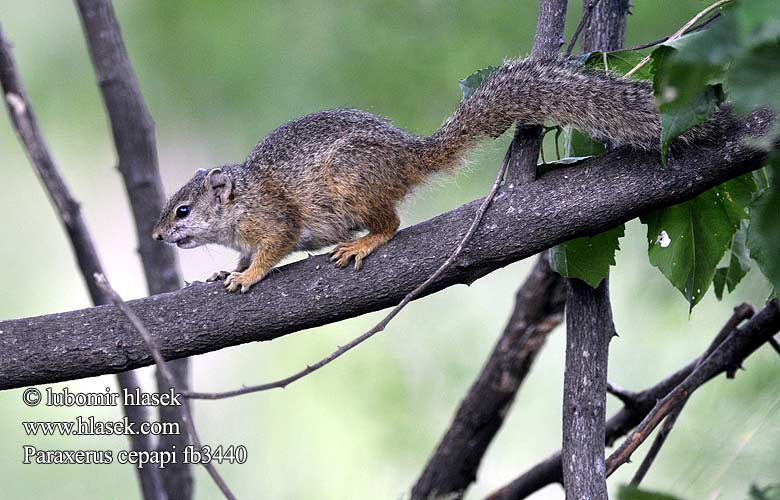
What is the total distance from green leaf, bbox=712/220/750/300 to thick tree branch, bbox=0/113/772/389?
49 centimetres

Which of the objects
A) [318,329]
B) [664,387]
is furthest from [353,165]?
[318,329]

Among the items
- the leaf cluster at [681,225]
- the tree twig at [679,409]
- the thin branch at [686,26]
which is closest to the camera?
the leaf cluster at [681,225]

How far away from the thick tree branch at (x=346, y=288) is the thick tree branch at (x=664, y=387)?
766 millimetres

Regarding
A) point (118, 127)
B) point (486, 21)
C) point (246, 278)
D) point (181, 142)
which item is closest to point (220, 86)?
point (181, 142)

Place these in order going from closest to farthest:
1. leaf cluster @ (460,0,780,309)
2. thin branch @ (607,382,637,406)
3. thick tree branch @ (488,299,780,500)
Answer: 1. leaf cluster @ (460,0,780,309)
2. thick tree branch @ (488,299,780,500)
3. thin branch @ (607,382,637,406)

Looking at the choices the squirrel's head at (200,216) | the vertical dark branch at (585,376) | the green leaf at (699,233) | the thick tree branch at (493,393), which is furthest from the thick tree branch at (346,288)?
the thick tree branch at (493,393)

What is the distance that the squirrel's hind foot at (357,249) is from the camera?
2.21 metres

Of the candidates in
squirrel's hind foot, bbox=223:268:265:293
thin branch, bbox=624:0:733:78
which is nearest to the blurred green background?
squirrel's hind foot, bbox=223:268:265:293

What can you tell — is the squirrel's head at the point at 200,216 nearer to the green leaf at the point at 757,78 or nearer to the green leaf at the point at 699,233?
the green leaf at the point at 699,233

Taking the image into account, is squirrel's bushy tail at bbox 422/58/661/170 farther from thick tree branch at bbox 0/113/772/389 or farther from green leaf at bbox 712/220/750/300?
green leaf at bbox 712/220/750/300

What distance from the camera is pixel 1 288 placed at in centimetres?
481

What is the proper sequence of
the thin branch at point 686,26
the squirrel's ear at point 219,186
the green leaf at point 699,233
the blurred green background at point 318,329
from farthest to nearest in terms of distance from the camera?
the blurred green background at point 318,329, the squirrel's ear at point 219,186, the green leaf at point 699,233, the thin branch at point 686,26

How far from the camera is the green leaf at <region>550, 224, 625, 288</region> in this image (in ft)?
7.26

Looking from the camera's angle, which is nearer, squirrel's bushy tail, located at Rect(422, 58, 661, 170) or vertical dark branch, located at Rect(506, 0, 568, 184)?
squirrel's bushy tail, located at Rect(422, 58, 661, 170)
